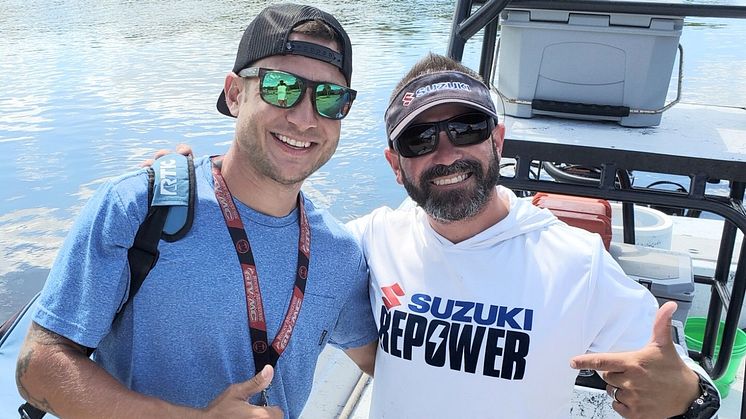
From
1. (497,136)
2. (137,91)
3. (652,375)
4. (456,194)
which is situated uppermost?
(497,136)

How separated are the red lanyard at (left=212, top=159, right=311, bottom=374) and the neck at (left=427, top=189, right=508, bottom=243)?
0.41 meters

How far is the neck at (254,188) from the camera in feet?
4.85

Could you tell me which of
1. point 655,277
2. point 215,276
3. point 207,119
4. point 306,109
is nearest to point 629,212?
point 655,277

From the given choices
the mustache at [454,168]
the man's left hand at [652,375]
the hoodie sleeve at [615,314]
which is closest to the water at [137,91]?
the mustache at [454,168]

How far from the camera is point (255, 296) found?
4.60 feet

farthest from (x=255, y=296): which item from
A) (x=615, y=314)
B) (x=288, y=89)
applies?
(x=615, y=314)

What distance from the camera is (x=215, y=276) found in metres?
1.37

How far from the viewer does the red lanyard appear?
140 cm

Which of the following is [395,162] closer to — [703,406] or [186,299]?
A: [186,299]

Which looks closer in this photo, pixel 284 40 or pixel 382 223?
pixel 284 40

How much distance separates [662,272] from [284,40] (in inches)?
76.6

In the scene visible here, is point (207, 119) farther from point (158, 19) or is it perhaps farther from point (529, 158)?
point (158, 19)

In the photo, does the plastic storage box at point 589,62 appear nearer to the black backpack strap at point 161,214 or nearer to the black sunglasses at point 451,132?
the black sunglasses at point 451,132

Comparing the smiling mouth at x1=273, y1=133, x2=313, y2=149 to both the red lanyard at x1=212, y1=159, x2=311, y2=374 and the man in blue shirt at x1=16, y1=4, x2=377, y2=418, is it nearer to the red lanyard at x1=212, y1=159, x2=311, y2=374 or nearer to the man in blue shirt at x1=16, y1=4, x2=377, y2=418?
the man in blue shirt at x1=16, y1=4, x2=377, y2=418
